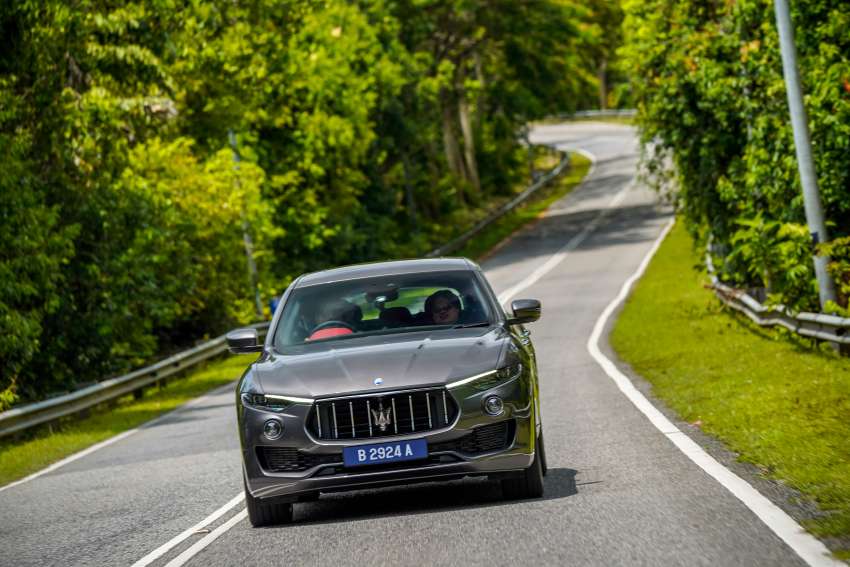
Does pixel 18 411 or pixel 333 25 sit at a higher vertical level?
pixel 333 25

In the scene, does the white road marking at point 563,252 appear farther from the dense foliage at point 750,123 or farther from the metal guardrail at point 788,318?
the metal guardrail at point 788,318

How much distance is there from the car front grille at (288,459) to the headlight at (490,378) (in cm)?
86

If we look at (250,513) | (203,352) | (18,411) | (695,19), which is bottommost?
(203,352)

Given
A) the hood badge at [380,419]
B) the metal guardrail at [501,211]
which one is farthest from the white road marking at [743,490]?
the metal guardrail at [501,211]

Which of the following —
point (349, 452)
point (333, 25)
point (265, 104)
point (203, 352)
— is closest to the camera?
point (349, 452)

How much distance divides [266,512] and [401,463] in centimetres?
103

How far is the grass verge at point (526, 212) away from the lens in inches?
2116

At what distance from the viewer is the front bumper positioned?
27.1 ft

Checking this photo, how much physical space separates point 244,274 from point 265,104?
9897mm

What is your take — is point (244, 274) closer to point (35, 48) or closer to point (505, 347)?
point (35, 48)

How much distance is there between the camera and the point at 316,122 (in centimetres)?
4450

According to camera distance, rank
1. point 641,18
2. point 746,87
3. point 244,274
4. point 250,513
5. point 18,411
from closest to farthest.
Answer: point 250,513, point 18,411, point 746,87, point 641,18, point 244,274

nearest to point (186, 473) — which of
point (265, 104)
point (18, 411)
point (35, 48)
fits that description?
point (18, 411)

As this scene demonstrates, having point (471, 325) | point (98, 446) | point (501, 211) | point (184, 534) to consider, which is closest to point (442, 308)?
point (471, 325)
